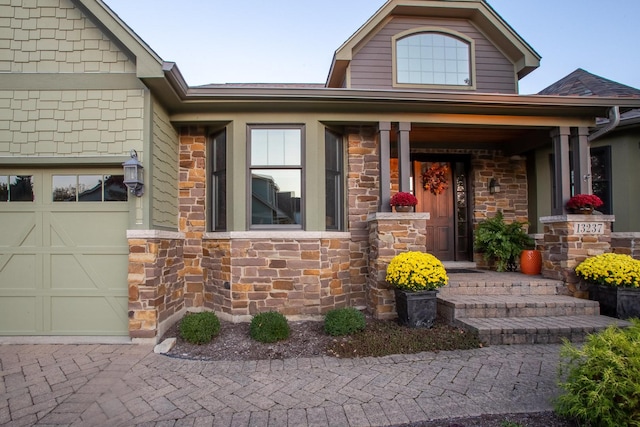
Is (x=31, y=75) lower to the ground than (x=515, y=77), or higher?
lower

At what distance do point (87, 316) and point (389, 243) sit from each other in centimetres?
431

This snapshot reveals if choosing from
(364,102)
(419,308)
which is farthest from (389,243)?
(364,102)

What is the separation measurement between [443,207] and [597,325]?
143 inches

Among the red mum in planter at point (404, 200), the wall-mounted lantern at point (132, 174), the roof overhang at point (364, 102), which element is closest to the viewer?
the wall-mounted lantern at point (132, 174)

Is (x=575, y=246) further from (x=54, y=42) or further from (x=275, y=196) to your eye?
(x=54, y=42)

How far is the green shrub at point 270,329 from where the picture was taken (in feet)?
14.9

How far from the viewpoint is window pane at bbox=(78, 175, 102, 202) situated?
483cm

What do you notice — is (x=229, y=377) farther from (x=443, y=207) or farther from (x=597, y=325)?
(x=443, y=207)

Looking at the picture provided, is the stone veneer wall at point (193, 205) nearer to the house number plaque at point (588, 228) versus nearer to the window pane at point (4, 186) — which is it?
the window pane at point (4, 186)

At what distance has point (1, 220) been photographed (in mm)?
4754

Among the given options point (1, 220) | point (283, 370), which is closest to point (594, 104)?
point (283, 370)

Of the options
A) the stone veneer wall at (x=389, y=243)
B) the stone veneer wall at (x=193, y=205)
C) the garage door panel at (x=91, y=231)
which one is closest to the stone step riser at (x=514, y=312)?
the stone veneer wall at (x=389, y=243)

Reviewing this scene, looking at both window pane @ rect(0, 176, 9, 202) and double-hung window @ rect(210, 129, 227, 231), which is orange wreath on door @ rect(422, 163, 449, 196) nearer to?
double-hung window @ rect(210, 129, 227, 231)

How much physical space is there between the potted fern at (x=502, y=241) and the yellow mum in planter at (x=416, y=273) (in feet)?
8.60
